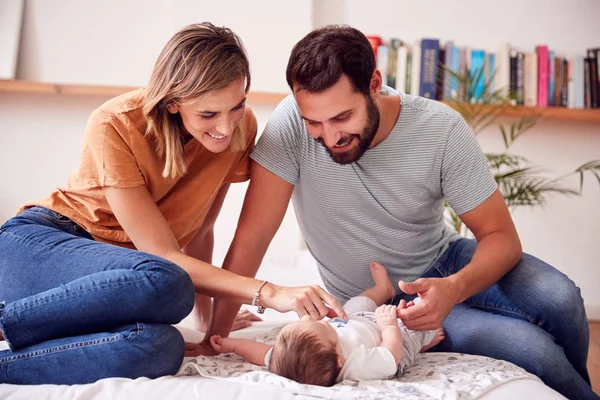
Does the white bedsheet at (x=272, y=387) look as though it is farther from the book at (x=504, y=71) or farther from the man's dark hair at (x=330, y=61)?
the book at (x=504, y=71)

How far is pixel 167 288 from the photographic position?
156cm

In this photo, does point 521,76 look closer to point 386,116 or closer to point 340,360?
point 386,116

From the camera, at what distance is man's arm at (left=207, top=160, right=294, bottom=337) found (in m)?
1.98

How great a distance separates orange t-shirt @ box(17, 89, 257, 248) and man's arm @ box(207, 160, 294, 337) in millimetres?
91

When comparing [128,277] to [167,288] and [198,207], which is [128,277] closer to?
[167,288]

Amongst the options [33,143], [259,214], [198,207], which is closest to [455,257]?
[259,214]

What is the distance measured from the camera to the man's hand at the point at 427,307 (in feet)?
5.57

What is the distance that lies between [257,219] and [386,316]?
502mm

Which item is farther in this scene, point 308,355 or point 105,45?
point 105,45

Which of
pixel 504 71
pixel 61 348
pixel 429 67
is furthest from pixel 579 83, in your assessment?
pixel 61 348

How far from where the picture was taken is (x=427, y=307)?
5.58 ft

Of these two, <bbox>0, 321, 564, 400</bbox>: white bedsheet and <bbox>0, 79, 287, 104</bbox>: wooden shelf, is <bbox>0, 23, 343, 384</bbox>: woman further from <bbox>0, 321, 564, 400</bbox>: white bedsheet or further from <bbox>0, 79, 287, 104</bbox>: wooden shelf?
<bbox>0, 79, 287, 104</bbox>: wooden shelf

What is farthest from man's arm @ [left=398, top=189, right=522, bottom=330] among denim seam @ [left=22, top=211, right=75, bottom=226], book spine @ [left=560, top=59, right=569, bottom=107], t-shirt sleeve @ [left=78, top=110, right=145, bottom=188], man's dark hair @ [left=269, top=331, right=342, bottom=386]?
book spine @ [left=560, top=59, right=569, bottom=107]

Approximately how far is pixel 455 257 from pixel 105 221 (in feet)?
3.48
